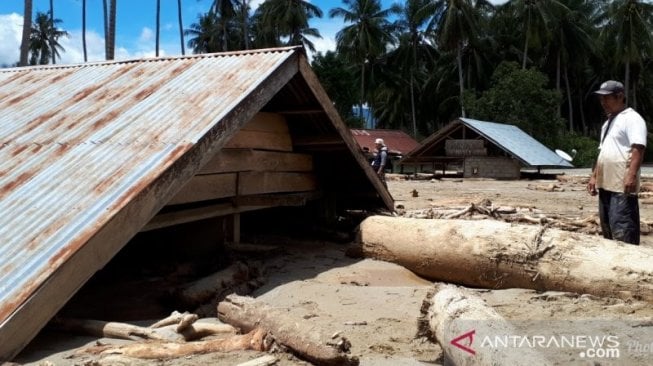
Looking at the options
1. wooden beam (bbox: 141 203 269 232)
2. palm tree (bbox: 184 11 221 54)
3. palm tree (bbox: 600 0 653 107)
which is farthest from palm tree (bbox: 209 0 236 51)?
wooden beam (bbox: 141 203 269 232)

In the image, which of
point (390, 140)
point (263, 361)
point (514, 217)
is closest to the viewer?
point (263, 361)

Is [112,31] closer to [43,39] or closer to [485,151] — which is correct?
[485,151]

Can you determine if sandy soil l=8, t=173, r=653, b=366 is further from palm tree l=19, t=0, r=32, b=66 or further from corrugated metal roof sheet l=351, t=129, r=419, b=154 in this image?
corrugated metal roof sheet l=351, t=129, r=419, b=154

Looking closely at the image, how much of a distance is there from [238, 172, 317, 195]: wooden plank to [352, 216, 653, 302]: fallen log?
55.9 inches

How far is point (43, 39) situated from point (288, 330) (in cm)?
6081

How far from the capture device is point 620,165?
555 centimetres

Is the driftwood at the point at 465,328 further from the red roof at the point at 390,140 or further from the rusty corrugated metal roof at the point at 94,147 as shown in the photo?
the red roof at the point at 390,140

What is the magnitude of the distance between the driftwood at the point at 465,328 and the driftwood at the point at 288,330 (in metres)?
0.59

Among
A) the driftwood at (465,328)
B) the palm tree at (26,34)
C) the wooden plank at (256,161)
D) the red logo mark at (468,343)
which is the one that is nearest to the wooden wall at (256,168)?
the wooden plank at (256,161)

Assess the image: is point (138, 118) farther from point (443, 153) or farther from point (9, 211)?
point (443, 153)

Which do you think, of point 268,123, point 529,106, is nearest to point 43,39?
point 529,106

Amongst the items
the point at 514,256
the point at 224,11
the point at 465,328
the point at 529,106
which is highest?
the point at 224,11

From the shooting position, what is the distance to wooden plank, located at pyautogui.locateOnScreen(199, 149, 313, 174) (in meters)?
6.52

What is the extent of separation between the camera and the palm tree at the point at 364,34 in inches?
1998
